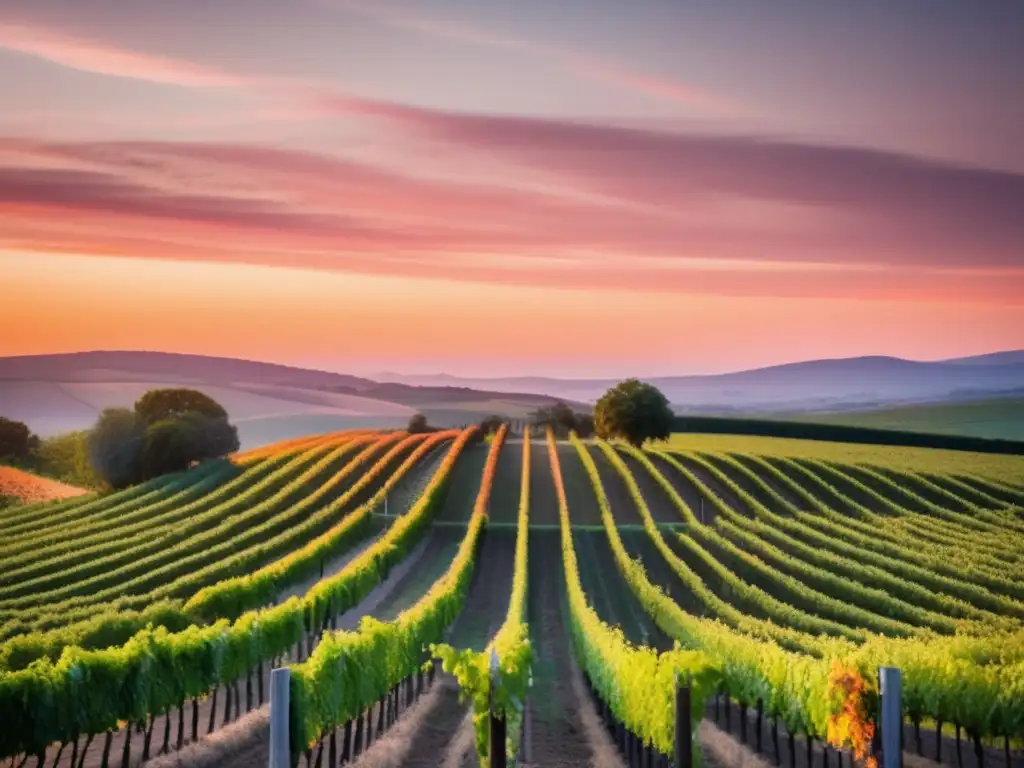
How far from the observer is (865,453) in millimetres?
50906

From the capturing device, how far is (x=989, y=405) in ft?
162

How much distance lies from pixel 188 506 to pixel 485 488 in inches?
426

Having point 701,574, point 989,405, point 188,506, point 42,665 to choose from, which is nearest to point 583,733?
point 42,665

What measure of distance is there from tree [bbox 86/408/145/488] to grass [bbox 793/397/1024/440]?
3269 cm

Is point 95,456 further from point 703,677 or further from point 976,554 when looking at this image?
point 703,677

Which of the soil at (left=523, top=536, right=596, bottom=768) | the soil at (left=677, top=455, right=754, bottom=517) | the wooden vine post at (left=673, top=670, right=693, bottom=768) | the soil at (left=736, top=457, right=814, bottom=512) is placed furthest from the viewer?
the soil at (left=736, top=457, right=814, bottom=512)

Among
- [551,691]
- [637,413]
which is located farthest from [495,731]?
[637,413]

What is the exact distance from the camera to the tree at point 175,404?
188 ft

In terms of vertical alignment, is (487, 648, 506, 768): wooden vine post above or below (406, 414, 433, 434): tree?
below

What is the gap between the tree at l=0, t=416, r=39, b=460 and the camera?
2569 inches

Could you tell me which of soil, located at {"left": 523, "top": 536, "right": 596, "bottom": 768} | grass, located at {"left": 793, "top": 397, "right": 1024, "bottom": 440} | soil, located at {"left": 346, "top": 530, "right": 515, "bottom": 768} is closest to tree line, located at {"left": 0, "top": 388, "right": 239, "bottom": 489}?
soil, located at {"left": 523, "top": 536, "right": 596, "bottom": 768}

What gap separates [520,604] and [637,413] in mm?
33151

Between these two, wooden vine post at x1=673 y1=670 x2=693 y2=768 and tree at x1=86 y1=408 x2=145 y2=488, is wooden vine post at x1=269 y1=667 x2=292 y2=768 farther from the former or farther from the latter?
tree at x1=86 y1=408 x2=145 y2=488

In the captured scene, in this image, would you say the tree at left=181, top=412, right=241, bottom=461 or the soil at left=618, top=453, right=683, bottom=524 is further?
the tree at left=181, top=412, right=241, bottom=461
